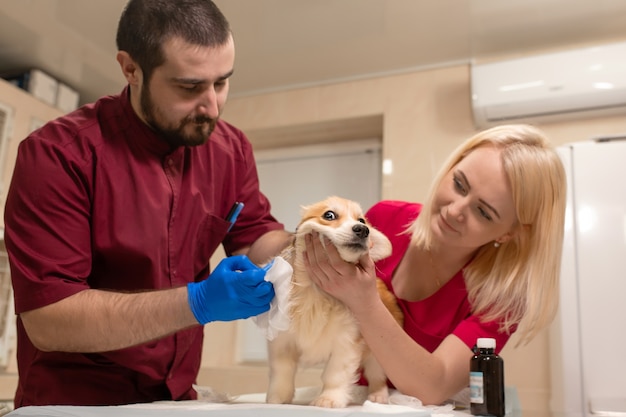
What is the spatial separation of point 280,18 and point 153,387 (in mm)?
1691

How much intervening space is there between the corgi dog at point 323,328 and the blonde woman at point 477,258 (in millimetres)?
91

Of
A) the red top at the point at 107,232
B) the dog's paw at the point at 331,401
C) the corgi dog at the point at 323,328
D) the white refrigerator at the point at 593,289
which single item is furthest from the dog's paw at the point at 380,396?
the white refrigerator at the point at 593,289

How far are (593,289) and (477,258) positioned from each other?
752mm

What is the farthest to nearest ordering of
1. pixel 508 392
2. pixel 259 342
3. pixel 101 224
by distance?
pixel 259 342 < pixel 508 392 < pixel 101 224

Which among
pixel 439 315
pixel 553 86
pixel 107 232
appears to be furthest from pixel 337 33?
pixel 107 232

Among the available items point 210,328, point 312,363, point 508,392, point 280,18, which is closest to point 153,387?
point 312,363

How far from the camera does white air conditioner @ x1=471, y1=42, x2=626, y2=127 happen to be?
2.28 m

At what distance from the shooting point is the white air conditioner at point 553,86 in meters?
2.28

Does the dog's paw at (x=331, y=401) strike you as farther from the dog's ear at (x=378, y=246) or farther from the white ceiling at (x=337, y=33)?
the white ceiling at (x=337, y=33)

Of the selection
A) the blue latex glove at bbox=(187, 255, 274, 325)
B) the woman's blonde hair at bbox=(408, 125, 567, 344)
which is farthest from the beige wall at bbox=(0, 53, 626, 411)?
the blue latex glove at bbox=(187, 255, 274, 325)

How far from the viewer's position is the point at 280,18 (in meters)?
2.39

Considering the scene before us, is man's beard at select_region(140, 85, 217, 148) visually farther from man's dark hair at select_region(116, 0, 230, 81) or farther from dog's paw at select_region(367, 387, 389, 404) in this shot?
dog's paw at select_region(367, 387, 389, 404)

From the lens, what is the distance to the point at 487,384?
3.58 ft

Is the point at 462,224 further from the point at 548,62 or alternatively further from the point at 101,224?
the point at 548,62
